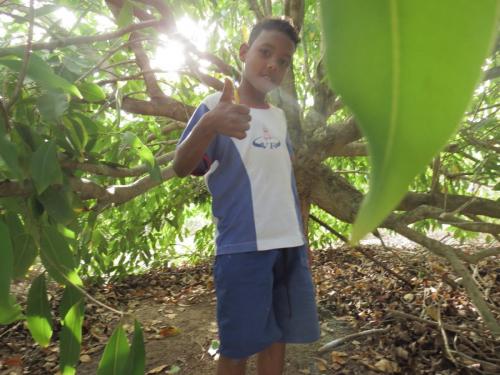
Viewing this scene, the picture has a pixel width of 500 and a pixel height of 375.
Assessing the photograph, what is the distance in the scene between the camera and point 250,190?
1.26 m

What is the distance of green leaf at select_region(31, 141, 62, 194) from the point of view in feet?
2.27

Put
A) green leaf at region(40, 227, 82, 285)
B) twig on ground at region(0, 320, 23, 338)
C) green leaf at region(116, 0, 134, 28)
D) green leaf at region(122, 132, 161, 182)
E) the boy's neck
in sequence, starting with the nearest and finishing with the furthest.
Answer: green leaf at region(40, 227, 82, 285) < green leaf at region(122, 132, 161, 182) < green leaf at region(116, 0, 134, 28) < the boy's neck < twig on ground at region(0, 320, 23, 338)

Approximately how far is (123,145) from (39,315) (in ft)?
2.33

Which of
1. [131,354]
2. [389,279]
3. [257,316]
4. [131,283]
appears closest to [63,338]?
[131,354]

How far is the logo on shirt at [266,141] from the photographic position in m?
1.32

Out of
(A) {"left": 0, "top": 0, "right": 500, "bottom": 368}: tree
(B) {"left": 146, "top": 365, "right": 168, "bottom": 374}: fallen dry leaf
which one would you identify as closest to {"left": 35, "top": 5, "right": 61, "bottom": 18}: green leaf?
(A) {"left": 0, "top": 0, "right": 500, "bottom": 368}: tree

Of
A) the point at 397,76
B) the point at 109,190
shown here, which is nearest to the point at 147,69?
the point at 109,190

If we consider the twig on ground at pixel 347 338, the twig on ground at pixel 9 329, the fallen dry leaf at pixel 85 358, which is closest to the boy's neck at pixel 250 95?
the twig on ground at pixel 347 338

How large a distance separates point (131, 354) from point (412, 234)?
1238 millimetres

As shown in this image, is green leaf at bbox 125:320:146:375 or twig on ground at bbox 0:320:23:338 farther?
twig on ground at bbox 0:320:23:338

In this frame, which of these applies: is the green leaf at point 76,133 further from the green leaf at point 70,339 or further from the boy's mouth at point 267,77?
the boy's mouth at point 267,77

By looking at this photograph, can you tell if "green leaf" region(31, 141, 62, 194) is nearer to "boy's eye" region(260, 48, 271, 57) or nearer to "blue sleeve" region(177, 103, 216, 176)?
"blue sleeve" region(177, 103, 216, 176)

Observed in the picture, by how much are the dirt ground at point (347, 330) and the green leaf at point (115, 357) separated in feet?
3.73

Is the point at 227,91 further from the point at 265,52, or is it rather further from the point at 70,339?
the point at 70,339
